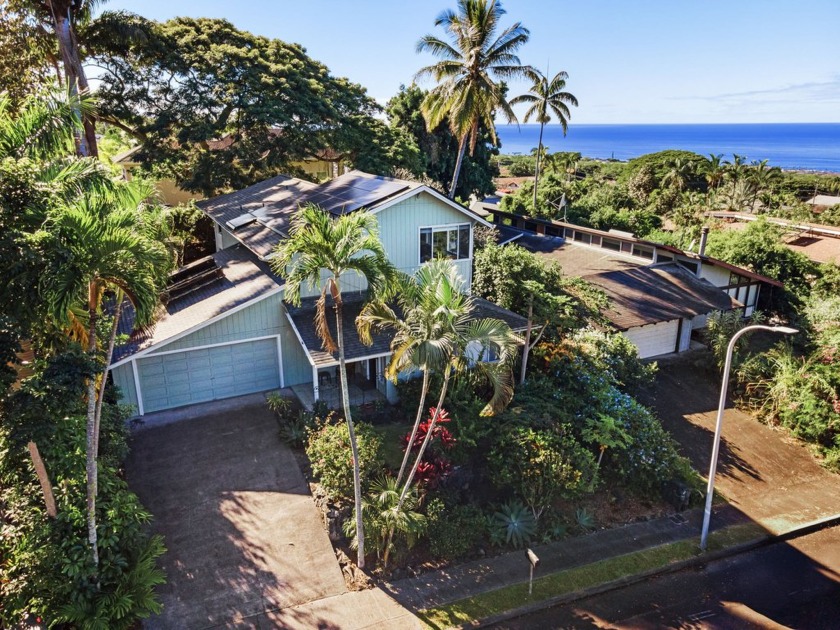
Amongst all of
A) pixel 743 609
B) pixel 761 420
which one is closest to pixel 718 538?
pixel 743 609

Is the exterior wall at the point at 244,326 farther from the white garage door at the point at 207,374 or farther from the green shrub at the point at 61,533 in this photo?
the green shrub at the point at 61,533

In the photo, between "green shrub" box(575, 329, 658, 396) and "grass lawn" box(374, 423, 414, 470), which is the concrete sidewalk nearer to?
"grass lawn" box(374, 423, 414, 470)

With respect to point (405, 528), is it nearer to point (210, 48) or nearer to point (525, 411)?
point (525, 411)

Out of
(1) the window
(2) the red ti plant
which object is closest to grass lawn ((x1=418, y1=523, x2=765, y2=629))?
(2) the red ti plant

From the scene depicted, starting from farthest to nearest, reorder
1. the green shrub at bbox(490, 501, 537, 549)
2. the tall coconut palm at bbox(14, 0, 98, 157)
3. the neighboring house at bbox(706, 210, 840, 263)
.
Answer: the neighboring house at bbox(706, 210, 840, 263) < the tall coconut palm at bbox(14, 0, 98, 157) < the green shrub at bbox(490, 501, 537, 549)

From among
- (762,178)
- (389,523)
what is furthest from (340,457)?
(762,178)

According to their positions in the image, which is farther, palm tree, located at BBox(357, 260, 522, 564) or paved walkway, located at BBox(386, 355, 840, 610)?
paved walkway, located at BBox(386, 355, 840, 610)

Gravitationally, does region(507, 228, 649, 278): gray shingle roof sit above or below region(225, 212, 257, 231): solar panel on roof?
below
